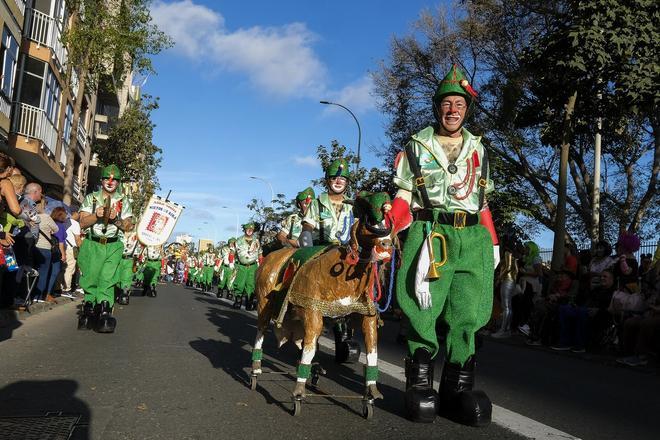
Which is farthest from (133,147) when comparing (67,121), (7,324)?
(7,324)

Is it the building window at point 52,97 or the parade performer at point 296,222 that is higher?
the building window at point 52,97

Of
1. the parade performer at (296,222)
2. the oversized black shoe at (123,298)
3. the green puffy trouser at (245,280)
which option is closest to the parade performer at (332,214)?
the parade performer at (296,222)

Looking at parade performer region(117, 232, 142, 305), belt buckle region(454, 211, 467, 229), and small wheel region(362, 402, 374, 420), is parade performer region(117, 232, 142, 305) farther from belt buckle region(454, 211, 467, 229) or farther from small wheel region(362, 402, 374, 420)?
belt buckle region(454, 211, 467, 229)

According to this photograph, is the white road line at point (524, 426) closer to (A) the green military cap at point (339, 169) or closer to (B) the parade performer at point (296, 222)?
(A) the green military cap at point (339, 169)

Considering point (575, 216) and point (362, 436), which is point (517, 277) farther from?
point (575, 216)

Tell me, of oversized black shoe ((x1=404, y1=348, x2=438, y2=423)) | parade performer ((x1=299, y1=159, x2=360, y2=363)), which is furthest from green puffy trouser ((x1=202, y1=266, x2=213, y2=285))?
oversized black shoe ((x1=404, y1=348, x2=438, y2=423))

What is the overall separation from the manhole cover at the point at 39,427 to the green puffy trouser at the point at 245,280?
11893 millimetres

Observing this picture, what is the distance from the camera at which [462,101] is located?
4738 mm

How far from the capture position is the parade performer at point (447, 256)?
4.36m

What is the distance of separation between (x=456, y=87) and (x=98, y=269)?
593 centimetres

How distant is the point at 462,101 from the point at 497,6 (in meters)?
22.1

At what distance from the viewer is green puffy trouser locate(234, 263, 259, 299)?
16197 millimetres

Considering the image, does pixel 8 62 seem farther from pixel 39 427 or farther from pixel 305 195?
pixel 39 427

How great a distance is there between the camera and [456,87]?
470 centimetres
